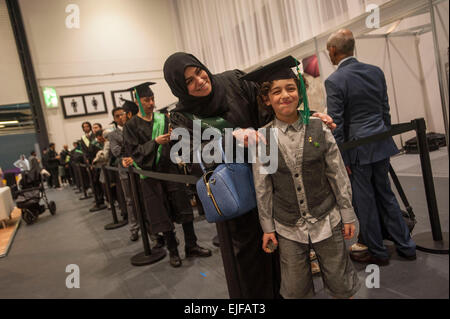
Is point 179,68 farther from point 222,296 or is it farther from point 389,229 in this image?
point 389,229

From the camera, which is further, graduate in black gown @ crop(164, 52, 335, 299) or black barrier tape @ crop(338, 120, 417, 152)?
black barrier tape @ crop(338, 120, 417, 152)

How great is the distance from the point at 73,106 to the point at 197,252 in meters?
10.1

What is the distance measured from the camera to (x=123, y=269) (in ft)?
10.1

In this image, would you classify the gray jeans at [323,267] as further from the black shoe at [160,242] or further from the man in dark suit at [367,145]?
the black shoe at [160,242]

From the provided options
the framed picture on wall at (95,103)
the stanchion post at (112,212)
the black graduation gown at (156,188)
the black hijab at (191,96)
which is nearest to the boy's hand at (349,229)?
the black hijab at (191,96)

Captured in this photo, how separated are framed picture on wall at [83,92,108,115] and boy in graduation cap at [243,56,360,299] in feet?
37.1

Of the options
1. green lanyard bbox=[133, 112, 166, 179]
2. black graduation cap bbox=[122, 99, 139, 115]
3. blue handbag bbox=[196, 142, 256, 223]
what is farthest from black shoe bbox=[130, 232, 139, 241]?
blue handbag bbox=[196, 142, 256, 223]

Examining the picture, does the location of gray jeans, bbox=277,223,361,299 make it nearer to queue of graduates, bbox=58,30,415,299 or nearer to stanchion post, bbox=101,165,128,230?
queue of graduates, bbox=58,30,415,299

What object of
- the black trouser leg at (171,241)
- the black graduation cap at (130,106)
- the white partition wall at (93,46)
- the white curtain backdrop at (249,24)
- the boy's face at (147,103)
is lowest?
the black trouser leg at (171,241)

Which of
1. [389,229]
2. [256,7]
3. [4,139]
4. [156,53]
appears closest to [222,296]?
[389,229]

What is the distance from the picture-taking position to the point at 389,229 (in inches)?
87.1

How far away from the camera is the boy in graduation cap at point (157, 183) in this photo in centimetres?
290

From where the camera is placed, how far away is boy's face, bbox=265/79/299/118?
1.25 meters

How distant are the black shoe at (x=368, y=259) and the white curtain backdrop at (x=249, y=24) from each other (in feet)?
10.7
